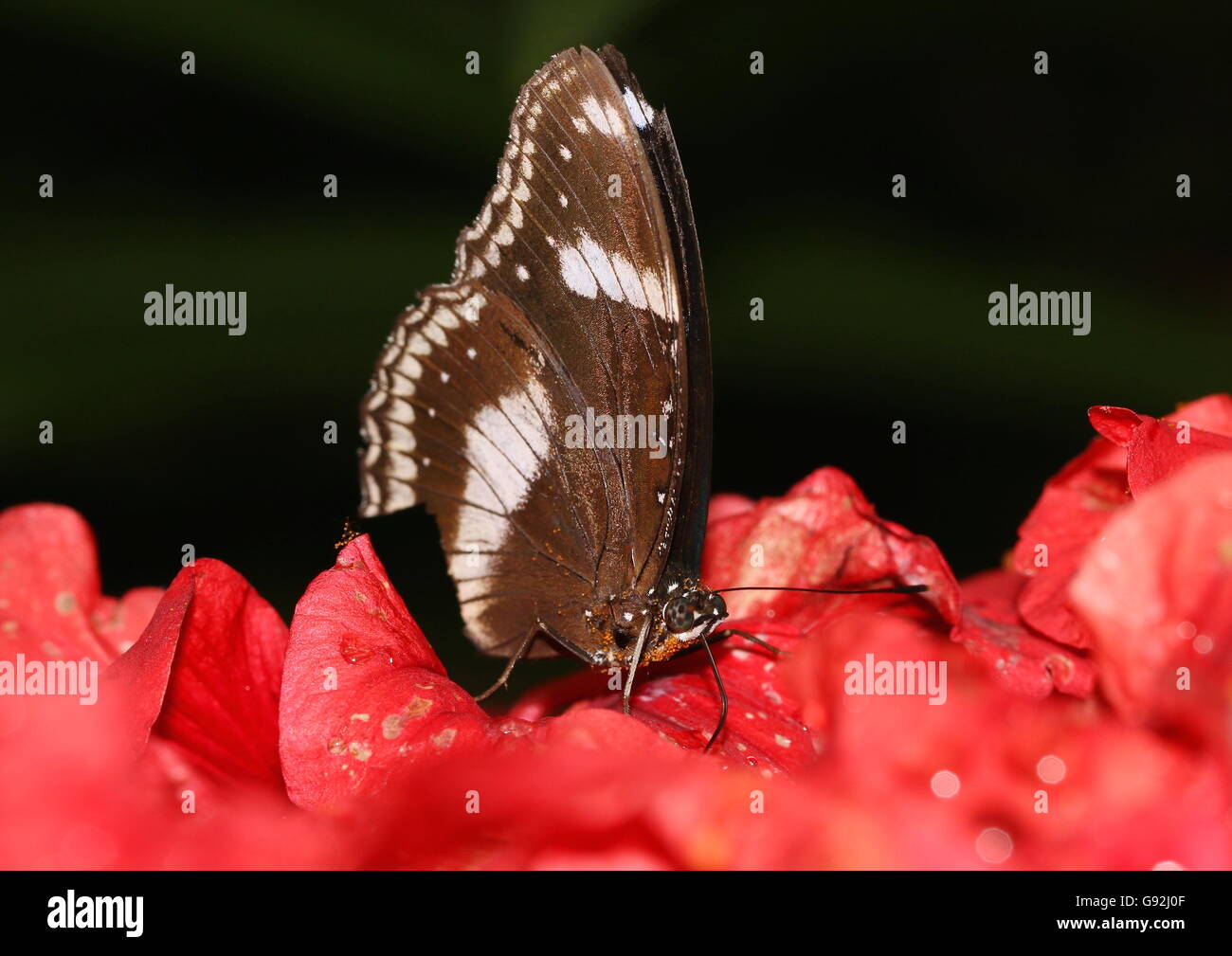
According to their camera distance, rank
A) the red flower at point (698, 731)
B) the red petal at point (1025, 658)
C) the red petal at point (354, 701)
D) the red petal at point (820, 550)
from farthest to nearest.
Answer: the red petal at point (820, 550)
the red petal at point (1025, 658)
the red petal at point (354, 701)
the red flower at point (698, 731)

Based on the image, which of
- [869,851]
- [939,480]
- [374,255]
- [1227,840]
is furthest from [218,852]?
[939,480]

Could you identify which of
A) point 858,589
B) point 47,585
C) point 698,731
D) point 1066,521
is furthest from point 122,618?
point 1066,521

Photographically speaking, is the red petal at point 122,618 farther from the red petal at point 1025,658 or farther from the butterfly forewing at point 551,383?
the red petal at point 1025,658

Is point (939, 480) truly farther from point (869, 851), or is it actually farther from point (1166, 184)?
point (869, 851)

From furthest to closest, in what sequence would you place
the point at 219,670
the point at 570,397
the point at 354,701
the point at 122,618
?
the point at 570,397, the point at 122,618, the point at 219,670, the point at 354,701

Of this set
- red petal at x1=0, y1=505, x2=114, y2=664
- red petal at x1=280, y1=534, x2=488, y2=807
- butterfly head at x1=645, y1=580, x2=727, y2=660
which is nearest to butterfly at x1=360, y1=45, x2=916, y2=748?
butterfly head at x1=645, y1=580, x2=727, y2=660

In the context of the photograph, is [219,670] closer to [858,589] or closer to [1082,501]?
[858,589]

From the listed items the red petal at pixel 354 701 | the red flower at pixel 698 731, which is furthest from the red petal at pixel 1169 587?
the red petal at pixel 354 701
